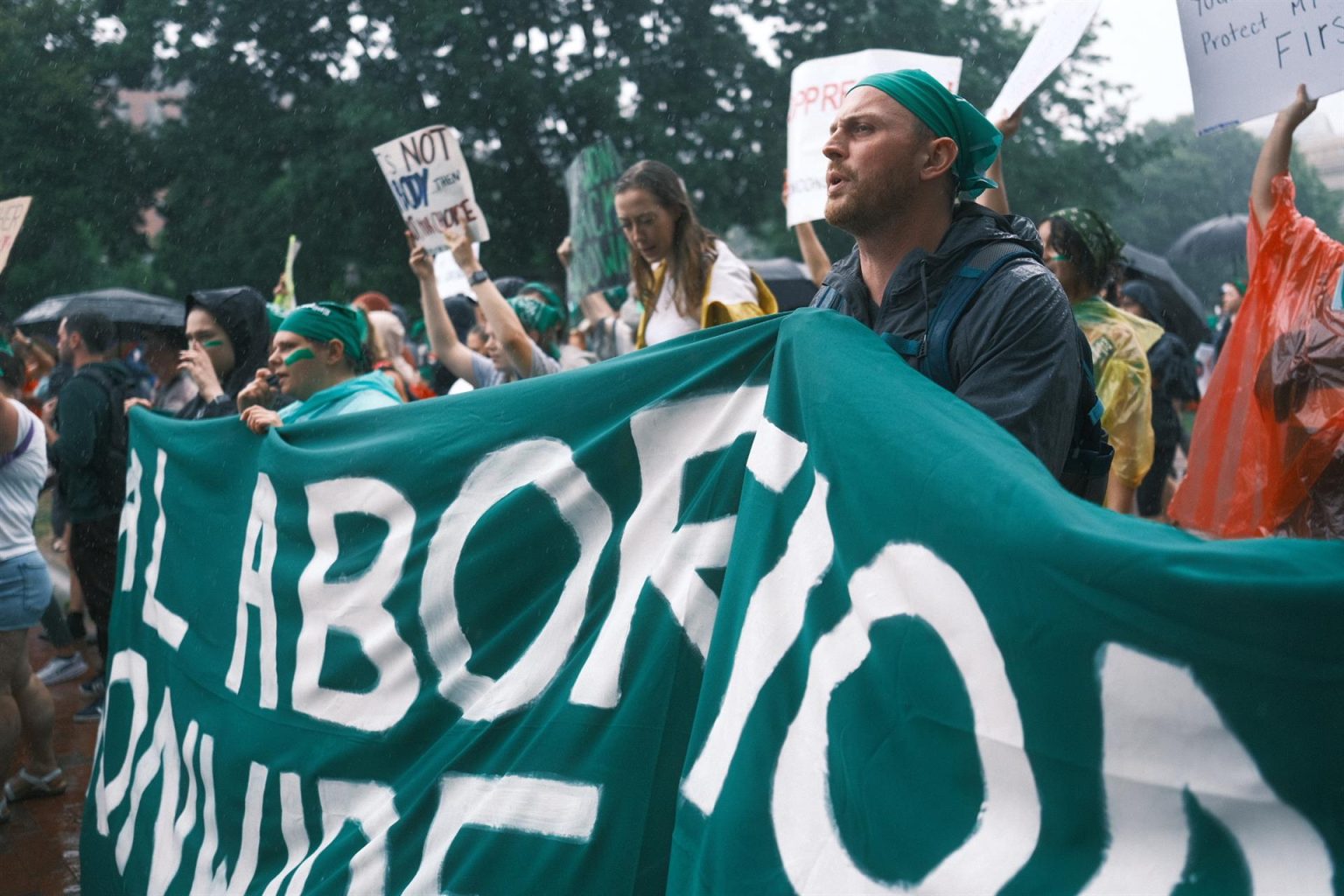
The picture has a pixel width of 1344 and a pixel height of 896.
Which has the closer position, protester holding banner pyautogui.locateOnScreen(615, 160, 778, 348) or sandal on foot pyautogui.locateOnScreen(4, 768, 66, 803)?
protester holding banner pyautogui.locateOnScreen(615, 160, 778, 348)

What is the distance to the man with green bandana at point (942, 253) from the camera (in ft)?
6.98

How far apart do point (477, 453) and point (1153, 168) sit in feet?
196

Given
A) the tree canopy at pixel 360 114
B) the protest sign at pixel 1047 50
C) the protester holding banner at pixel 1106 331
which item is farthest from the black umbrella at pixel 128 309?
the tree canopy at pixel 360 114

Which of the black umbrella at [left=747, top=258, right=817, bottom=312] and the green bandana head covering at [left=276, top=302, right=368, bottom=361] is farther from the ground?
the green bandana head covering at [left=276, top=302, right=368, bottom=361]

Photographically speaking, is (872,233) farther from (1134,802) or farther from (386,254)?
(386,254)

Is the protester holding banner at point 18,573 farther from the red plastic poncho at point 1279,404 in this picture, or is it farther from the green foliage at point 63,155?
the green foliage at point 63,155

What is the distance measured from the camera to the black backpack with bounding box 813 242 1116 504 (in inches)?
86.7

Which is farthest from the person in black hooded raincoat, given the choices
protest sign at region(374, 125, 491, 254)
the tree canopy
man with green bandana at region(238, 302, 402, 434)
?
the tree canopy

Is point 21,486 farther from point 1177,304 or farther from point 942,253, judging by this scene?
point 1177,304

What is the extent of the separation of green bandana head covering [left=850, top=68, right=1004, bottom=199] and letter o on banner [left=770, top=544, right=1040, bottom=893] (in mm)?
911

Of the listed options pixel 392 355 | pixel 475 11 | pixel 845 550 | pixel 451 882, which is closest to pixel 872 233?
pixel 845 550

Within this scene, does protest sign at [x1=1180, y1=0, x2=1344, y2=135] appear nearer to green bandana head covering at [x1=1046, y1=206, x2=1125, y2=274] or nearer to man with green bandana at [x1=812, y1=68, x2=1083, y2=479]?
green bandana head covering at [x1=1046, y1=206, x2=1125, y2=274]

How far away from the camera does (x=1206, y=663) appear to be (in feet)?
4.78

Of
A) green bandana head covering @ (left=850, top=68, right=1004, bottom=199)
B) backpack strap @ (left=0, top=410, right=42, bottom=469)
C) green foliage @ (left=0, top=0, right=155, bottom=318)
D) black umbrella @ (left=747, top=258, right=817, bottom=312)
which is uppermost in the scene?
green foliage @ (left=0, top=0, right=155, bottom=318)
